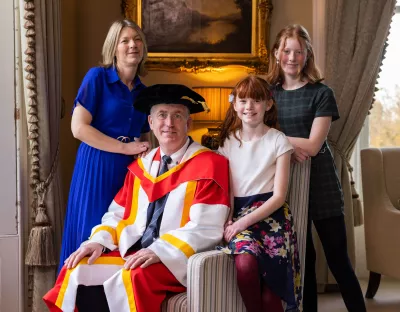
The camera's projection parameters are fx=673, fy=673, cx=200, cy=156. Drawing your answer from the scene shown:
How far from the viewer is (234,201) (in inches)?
112

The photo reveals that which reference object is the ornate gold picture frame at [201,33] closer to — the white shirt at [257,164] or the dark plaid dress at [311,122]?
the dark plaid dress at [311,122]

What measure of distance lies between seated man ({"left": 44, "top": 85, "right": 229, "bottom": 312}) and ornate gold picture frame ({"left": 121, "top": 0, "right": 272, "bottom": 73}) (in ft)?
6.47

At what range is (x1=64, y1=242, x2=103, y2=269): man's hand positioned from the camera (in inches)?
104

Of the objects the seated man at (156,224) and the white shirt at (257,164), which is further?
the white shirt at (257,164)

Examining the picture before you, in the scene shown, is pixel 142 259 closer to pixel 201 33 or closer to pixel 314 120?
pixel 314 120

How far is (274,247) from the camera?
2709 mm

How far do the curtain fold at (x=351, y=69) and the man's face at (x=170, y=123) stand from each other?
6.38 feet

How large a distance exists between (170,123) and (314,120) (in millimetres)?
749

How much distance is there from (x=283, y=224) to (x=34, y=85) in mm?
1617

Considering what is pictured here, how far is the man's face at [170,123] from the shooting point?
2.83 meters

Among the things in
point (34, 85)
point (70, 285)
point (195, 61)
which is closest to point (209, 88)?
point (195, 61)

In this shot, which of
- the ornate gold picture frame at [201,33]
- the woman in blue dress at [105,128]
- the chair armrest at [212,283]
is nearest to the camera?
the chair armrest at [212,283]

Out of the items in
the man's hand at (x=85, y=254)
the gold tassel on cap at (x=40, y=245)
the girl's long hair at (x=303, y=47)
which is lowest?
the gold tassel on cap at (x=40, y=245)

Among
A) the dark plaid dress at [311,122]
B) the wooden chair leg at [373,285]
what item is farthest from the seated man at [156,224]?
the wooden chair leg at [373,285]
